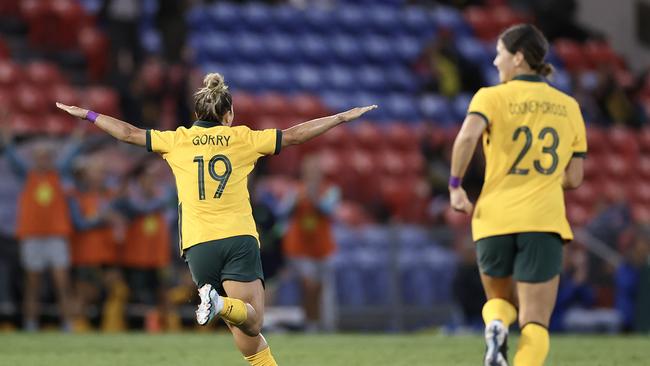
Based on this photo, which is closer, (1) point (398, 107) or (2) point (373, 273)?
(2) point (373, 273)

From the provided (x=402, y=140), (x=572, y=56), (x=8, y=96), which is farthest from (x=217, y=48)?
(x=572, y=56)

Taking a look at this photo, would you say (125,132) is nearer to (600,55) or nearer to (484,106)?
(484,106)

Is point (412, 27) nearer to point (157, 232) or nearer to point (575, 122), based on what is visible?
point (157, 232)

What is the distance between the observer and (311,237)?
643 inches

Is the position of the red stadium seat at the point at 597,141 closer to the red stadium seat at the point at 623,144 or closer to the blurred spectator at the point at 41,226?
the red stadium seat at the point at 623,144

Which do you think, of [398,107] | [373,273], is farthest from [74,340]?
[398,107]

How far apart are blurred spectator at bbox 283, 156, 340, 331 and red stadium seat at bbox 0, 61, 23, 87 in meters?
5.05

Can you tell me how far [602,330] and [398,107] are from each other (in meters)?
7.19

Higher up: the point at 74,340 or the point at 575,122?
the point at 575,122

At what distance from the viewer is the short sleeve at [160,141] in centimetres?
787

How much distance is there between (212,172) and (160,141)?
1.22 ft

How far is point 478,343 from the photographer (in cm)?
1282

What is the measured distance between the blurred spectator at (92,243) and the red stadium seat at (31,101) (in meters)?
3.08

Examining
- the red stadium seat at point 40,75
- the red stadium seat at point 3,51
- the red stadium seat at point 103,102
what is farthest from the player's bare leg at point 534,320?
the red stadium seat at point 3,51
